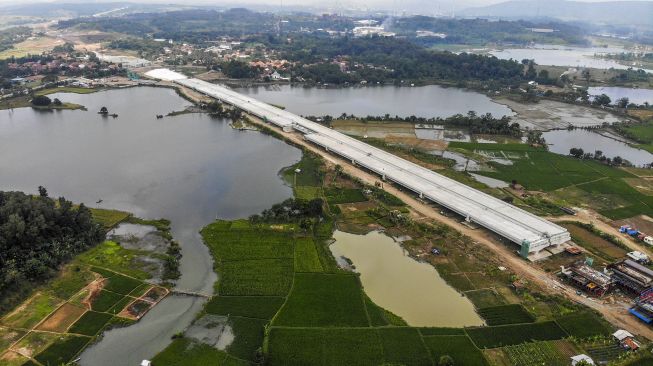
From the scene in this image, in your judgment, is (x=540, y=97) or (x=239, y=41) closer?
(x=540, y=97)

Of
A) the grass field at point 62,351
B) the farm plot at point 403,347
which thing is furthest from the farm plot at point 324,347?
the grass field at point 62,351

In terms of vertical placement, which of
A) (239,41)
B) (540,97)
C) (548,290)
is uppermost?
(239,41)

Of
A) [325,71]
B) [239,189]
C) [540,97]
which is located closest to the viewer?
[239,189]

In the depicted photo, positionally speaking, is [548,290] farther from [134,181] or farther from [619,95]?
[619,95]

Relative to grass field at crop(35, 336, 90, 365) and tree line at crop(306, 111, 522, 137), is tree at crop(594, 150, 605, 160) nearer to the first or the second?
tree line at crop(306, 111, 522, 137)

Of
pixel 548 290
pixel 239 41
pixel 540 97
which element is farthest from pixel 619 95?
pixel 239 41

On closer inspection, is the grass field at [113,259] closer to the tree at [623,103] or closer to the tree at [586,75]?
the tree at [623,103]
